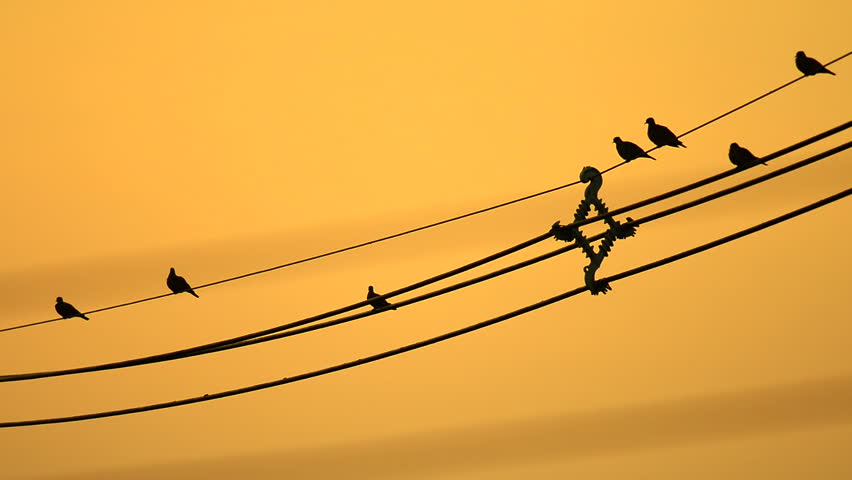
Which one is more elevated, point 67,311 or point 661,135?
point 67,311

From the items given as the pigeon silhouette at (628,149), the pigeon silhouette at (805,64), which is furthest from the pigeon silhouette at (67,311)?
the pigeon silhouette at (805,64)

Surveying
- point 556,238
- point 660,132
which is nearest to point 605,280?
point 556,238

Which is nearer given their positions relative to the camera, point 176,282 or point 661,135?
point 661,135

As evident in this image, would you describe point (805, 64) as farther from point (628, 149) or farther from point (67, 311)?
point (67, 311)

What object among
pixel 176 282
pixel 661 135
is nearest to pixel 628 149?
pixel 661 135

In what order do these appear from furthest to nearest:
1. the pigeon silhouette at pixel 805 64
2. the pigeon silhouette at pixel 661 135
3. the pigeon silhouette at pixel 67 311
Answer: the pigeon silhouette at pixel 67 311
the pigeon silhouette at pixel 805 64
the pigeon silhouette at pixel 661 135

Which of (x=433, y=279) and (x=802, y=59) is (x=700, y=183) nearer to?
(x=433, y=279)

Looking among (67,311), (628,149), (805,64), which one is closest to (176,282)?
(67,311)

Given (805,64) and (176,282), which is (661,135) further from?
(176,282)

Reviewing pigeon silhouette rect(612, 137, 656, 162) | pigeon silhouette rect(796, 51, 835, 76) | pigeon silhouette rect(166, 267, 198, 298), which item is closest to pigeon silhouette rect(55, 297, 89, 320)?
pigeon silhouette rect(166, 267, 198, 298)

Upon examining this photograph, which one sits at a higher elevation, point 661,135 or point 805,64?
point 805,64

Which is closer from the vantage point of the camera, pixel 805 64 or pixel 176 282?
pixel 805 64

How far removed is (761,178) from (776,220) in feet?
1.12

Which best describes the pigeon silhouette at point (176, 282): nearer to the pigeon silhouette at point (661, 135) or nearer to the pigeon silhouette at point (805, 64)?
the pigeon silhouette at point (661, 135)
